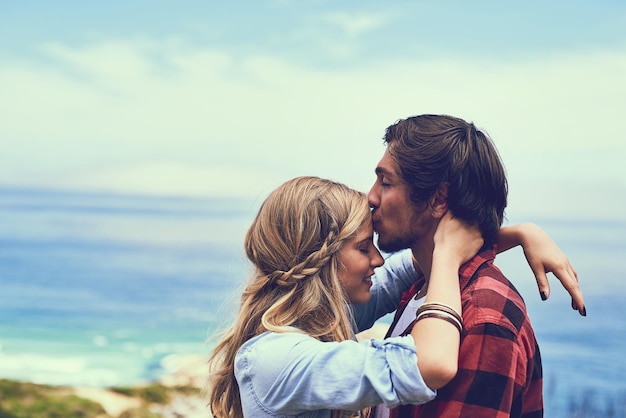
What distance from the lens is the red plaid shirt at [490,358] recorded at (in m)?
2.19

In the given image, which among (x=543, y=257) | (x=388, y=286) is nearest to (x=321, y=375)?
(x=543, y=257)

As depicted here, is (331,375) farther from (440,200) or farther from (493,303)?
(440,200)

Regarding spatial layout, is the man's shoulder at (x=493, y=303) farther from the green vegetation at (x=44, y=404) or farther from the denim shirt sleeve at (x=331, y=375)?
the green vegetation at (x=44, y=404)

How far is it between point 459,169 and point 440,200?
113 millimetres

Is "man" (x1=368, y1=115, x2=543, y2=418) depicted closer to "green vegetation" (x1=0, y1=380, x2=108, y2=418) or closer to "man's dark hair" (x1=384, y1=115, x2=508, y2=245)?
"man's dark hair" (x1=384, y1=115, x2=508, y2=245)

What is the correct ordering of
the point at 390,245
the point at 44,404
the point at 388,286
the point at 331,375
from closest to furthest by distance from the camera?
1. the point at 331,375
2. the point at 390,245
3. the point at 388,286
4. the point at 44,404

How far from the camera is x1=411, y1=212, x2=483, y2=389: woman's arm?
2.09 m

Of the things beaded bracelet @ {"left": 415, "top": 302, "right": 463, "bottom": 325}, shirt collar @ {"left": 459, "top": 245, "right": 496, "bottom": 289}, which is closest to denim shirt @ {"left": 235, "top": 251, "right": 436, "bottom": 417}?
beaded bracelet @ {"left": 415, "top": 302, "right": 463, "bottom": 325}

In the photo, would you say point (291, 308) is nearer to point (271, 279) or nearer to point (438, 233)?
point (271, 279)

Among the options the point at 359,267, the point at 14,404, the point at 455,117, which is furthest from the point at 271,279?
the point at 14,404

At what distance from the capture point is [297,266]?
7.95 feet

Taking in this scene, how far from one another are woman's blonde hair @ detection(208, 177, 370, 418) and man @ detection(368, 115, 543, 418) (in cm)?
17

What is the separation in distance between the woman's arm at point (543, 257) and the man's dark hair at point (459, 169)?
2.8 inches

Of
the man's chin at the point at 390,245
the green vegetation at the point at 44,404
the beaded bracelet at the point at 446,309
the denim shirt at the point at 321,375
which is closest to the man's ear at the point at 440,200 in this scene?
the man's chin at the point at 390,245
